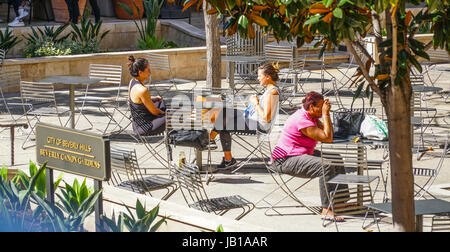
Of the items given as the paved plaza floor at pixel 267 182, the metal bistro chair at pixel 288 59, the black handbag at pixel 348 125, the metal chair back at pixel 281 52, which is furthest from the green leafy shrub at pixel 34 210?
the metal chair back at pixel 281 52

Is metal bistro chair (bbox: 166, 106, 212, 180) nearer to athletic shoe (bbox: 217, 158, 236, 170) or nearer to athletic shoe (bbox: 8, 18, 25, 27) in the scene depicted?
athletic shoe (bbox: 217, 158, 236, 170)

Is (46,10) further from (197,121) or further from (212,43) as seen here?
(197,121)

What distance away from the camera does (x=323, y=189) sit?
8156 millimetres

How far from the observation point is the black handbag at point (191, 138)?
9.55m

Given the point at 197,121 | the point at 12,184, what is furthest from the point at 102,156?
the point at 197,121

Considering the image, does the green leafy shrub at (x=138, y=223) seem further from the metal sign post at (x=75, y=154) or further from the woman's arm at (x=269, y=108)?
the woman's arm at (x=269, y=108)

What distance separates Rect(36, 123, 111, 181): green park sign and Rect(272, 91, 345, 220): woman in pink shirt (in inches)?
104

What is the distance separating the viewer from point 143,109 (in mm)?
10195

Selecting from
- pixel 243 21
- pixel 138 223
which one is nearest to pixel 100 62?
pixel 138 223

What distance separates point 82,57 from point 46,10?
5563 mm

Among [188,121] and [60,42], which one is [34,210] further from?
[60,42]

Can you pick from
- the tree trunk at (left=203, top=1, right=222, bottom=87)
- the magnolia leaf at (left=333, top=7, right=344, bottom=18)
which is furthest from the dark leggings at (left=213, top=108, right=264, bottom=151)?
the magnolia leaf at (left=333, top=7, right=344, bottom=18)

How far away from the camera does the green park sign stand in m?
6.03

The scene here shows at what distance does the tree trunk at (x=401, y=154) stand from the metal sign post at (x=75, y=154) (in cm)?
194
